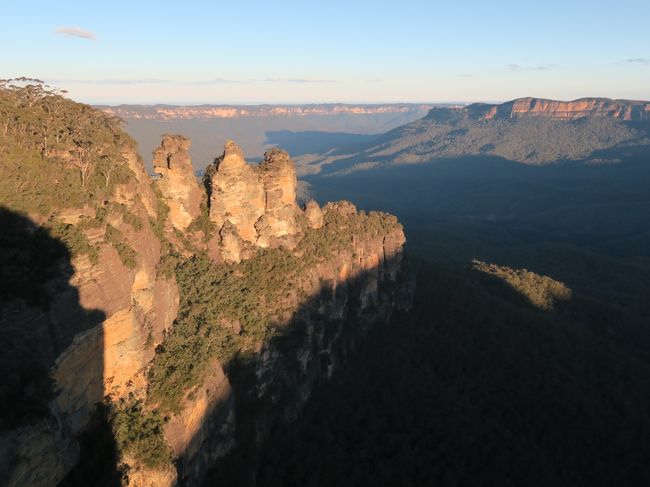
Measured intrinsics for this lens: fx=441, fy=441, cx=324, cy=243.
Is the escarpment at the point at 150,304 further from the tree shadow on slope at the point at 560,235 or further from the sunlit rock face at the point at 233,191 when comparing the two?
the tree shadow on slope at the point at 560,235

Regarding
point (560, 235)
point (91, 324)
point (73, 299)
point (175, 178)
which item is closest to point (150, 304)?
point (91, 324)

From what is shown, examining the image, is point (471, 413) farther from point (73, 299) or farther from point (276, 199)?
point (73, 299)

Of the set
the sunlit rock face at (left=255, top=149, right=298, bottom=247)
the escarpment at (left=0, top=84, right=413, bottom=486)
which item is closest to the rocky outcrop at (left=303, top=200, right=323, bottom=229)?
the escarpment at (left=0, top=84, right=413, bottom=486)

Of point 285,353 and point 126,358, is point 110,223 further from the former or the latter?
point 285,353

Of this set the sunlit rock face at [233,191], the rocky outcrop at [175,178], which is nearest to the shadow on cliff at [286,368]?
the sunlit rock face at [233,191]

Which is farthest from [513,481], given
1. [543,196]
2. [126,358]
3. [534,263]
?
[543,196]
